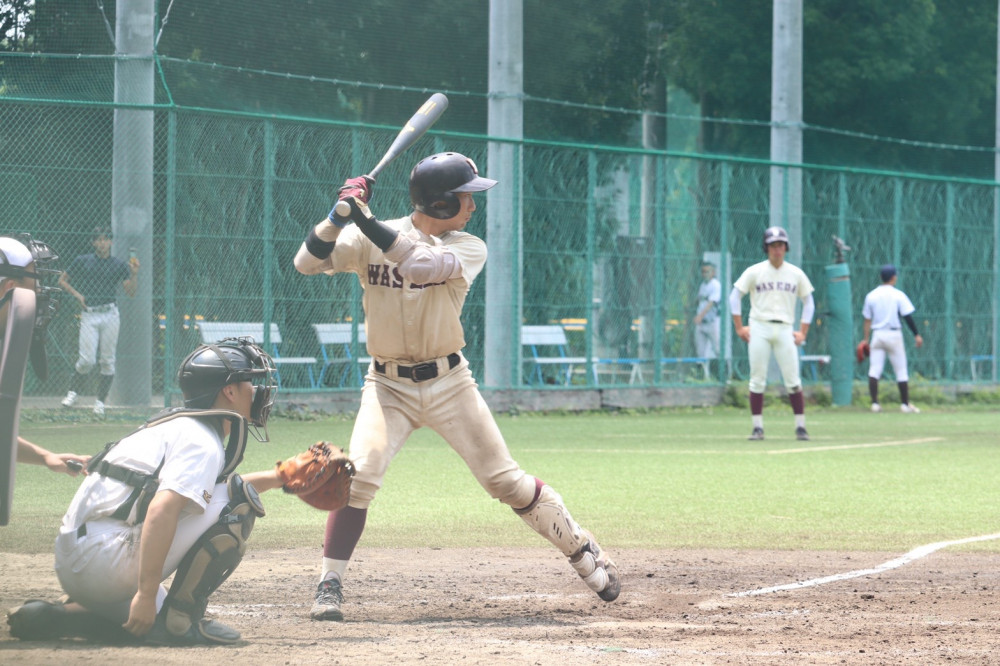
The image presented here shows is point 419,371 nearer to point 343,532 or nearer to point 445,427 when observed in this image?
point 445,427

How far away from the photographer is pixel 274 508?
31.7 feet

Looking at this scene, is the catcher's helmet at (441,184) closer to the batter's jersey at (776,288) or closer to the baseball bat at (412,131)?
the baseball bat at (412,131)

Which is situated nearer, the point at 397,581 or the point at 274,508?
the point at 397,581

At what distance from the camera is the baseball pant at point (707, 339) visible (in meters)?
20.2

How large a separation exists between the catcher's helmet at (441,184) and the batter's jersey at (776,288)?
9179mm

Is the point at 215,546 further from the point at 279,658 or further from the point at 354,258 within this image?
the point at 354,258

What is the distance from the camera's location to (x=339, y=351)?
52.8ft

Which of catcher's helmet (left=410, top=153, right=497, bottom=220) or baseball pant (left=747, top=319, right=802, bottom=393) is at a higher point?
catcher's helmet (left=410, top=153, right=497, bottom=220)

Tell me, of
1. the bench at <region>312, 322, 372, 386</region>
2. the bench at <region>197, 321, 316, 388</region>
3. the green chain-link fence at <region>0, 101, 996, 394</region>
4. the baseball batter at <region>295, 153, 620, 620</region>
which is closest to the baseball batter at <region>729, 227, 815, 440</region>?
the green chain-link fence at <region>0, 101, 996, 394</region>

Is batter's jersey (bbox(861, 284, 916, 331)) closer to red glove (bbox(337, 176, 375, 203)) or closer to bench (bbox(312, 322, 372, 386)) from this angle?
bench (bbox(312, 322, 372, 386))

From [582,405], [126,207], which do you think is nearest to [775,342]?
[582,405]

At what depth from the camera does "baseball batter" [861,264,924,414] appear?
20.5 metres

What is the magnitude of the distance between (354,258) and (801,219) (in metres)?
16.4

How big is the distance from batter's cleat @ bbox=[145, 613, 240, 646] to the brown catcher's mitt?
0.56 m
